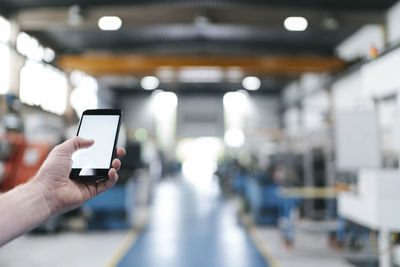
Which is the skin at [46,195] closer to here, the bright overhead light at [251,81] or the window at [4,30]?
the window at [4,30]

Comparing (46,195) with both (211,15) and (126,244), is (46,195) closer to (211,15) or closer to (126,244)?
(126,244)

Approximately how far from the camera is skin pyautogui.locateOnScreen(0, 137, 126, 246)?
1.06m

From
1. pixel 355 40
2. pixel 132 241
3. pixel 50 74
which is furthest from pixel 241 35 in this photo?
pixel 132 241

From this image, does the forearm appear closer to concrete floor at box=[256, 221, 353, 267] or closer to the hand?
the hand

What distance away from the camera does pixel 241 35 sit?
10.5m

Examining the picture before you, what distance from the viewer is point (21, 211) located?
1.07 m

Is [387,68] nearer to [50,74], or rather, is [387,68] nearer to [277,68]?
[277,68]

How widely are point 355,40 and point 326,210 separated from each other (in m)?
5.58

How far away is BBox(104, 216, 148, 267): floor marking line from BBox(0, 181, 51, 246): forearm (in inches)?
124

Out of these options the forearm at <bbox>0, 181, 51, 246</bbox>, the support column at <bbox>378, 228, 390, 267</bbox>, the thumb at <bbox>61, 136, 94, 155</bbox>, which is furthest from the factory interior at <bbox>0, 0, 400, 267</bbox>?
the forearm at <bbox>0, 181, 51, 246</bbox>

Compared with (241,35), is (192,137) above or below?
below

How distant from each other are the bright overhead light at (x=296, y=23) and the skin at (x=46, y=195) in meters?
6.81

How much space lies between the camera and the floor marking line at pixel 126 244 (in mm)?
4073

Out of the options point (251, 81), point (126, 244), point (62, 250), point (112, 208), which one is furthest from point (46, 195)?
point (251, 81)
